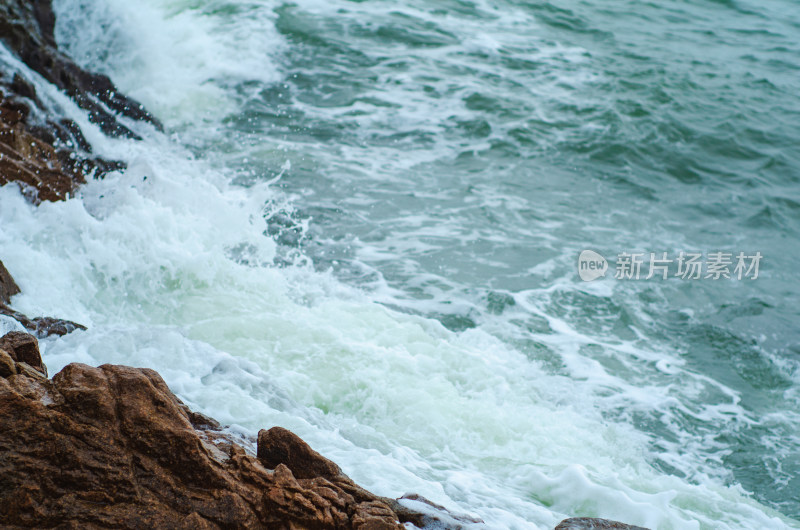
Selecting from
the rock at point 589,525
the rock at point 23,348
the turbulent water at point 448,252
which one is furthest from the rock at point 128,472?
the turbulent water at point 448,252

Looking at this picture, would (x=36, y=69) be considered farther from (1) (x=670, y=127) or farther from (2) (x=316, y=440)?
(1) (x=670, y=127)

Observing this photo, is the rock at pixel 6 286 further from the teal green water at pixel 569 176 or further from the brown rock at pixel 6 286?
the teal green water at pixel 569 176

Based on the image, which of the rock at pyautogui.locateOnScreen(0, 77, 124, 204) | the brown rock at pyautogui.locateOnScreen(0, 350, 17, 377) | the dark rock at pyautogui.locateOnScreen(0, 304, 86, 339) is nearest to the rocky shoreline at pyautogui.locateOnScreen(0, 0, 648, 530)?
the brown rock at pyautogui.locateOnScreen(0, 350, 17, 377)

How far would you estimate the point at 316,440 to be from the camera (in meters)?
3.95

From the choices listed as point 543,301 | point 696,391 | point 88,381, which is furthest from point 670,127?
point 88,381

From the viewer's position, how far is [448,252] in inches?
288

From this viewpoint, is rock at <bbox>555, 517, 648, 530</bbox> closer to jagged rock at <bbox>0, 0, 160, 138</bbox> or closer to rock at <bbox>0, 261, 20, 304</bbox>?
rock at <bbox>0, 261, 20, 304</bbox>

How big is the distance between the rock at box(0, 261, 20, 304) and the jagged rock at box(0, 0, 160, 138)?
3.42 m

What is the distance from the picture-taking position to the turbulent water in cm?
445

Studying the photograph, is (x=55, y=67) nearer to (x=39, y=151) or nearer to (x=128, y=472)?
(x=39, y=151)

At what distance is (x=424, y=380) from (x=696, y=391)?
7.53ft

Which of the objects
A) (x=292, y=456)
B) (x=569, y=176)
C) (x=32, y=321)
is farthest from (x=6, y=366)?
(x=569, y=176)

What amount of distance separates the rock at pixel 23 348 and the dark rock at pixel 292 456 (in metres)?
0.95

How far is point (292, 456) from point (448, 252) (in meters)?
4.54
